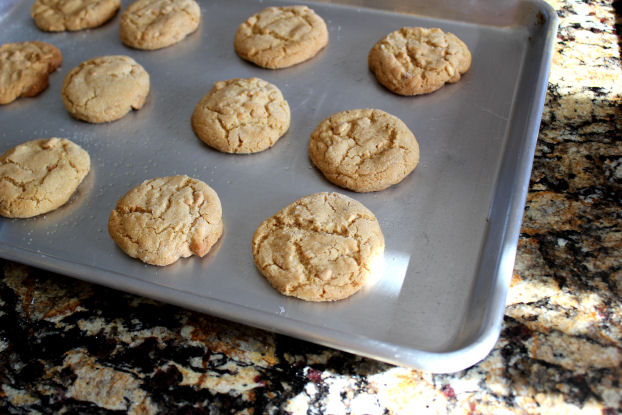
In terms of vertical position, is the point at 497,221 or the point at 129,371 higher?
the point at 497,221

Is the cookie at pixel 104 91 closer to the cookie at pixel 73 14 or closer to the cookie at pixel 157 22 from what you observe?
the cookie at pixel 157 22

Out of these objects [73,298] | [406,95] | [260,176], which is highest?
[406,95]

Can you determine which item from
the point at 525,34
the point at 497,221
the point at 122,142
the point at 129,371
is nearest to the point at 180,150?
the point at 122,142

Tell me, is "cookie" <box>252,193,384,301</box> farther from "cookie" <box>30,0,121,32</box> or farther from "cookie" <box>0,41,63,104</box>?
"cookie" <box>30,0,121,32</box>

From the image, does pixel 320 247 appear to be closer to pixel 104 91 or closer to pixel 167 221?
pixel 167 221

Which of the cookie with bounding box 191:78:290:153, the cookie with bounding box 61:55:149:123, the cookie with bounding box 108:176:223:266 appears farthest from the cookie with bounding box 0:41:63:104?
the cookie with bounding box 108:176:223:266

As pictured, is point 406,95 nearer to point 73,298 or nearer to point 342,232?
point 342,232

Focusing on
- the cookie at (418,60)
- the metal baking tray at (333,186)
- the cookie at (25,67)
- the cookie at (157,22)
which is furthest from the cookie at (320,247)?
the cookie at (25,67)
